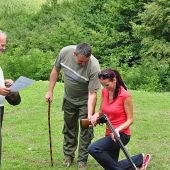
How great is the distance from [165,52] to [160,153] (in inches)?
490

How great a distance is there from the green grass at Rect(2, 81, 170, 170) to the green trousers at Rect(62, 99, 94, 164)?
0.26 metres

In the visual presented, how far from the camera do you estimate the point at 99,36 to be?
921 inches

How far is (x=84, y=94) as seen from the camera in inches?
206

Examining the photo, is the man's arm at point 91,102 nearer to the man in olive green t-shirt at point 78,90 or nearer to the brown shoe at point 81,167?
the man in olive green t-shirt at point 78,90

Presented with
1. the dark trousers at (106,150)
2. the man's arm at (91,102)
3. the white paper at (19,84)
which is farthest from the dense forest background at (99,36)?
the white paper at (19,84)

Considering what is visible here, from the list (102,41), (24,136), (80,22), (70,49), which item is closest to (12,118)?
(24,136)

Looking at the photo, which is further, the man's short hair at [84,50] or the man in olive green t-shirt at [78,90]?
the man in olive green t-shirt at [78,90]

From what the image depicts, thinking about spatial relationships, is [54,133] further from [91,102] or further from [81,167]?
[91,102]

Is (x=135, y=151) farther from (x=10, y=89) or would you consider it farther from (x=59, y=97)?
(x=59, y=97)

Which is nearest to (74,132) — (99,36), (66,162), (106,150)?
(66,162)

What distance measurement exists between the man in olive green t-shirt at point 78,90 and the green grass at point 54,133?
0.39 metres

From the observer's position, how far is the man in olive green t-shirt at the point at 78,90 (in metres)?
4.86

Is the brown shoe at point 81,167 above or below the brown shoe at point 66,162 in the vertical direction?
above

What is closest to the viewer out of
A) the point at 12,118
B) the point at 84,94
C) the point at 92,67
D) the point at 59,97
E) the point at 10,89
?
the point at 10,89
